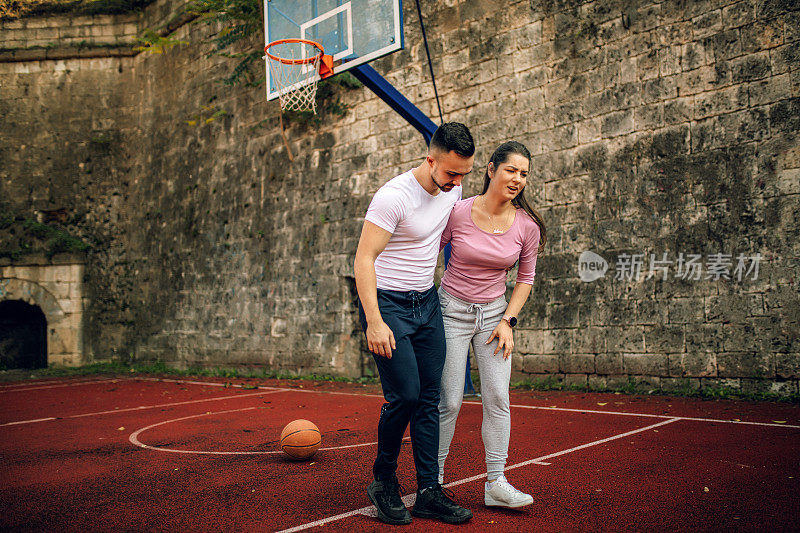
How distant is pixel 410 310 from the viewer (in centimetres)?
287

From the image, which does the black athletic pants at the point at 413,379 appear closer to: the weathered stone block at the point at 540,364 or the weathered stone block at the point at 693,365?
the weathered stone block at the point at 693,365

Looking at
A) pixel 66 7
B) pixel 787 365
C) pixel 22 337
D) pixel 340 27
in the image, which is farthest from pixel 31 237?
pixel 787 365

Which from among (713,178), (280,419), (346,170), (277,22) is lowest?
(280,419)

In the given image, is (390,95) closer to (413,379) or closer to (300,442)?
(300,442)

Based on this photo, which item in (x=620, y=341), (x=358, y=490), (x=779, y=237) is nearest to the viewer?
(x=358, y=490)

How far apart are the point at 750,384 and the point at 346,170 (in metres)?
6.93

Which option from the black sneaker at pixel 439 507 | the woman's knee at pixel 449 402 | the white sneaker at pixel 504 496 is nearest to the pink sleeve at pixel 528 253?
the woman's knee at pixel 449 402

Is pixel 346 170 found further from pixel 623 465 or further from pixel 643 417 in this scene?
pixel 623 465

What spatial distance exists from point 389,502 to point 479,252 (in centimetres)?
129

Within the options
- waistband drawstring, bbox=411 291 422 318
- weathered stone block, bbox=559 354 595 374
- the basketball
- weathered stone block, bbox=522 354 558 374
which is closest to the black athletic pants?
waistband drawstring, bbox=411 291 422 318

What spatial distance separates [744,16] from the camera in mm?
6484

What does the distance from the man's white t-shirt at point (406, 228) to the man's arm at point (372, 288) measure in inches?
2.2

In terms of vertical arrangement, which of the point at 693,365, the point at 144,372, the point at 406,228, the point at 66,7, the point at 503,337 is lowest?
the point at 144,372

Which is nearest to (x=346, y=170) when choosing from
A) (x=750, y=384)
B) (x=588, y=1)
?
(x=588, y=1)
